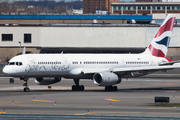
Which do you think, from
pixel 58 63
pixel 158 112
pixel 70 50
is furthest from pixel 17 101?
pixel 70 50

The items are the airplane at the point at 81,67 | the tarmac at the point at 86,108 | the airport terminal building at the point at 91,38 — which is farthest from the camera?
the airport terminal building at the point at 91,38

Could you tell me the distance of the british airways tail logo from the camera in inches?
2258

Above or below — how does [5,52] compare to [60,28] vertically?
below

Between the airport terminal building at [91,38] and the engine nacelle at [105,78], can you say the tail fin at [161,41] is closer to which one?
the engine nacelle at [105,78]

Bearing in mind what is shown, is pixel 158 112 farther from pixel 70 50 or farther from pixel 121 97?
pixel 70 50

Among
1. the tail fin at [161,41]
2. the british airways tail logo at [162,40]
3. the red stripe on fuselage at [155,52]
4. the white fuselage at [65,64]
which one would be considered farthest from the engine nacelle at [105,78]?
the british airways tail logo at [162,40]

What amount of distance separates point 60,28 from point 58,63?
68062 mm

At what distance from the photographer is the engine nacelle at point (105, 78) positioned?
47938mm

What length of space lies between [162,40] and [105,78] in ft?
47.5

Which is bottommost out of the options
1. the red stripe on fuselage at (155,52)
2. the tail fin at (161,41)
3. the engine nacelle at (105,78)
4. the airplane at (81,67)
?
the engine nacelle at (105,78)

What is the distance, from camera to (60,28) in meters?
116

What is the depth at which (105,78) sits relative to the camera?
47.9m

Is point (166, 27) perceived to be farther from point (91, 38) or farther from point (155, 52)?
point (91, 38)

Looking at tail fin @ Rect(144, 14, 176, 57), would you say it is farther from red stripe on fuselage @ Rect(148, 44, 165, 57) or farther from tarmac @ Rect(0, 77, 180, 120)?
tarmac @ Rect(0, 77, 180, 120)
